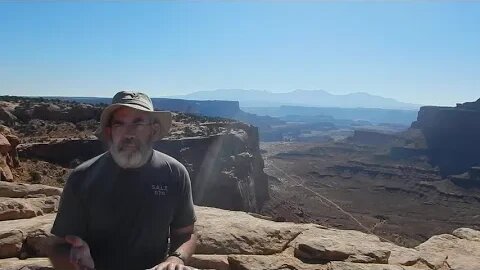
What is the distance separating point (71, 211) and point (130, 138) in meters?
Answer: 0.60

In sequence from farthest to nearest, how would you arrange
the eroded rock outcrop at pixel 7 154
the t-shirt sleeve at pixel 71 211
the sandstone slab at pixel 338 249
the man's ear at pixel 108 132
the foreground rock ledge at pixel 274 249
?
the eroded rock outcrop at pixel 7 154
the sandstone slab at pixel 338 249
the foreground rock ledge at pixel 274 249
the man's ear at pixel 108 132
the t-shirt sleeve at pixel 71 211

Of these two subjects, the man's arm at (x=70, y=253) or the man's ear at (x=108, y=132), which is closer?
the man's arm at (x=70, y=253)

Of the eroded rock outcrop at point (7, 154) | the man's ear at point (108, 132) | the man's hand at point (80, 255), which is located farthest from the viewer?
the eroded rock outcrop at point (7, 154)

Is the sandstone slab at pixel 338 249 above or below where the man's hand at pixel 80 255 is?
below

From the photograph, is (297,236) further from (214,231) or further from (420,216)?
(420,216)

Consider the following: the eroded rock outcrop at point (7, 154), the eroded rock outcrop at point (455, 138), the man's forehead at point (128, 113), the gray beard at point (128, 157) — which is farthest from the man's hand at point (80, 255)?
the eroded rock outcrop at point (455, 138)

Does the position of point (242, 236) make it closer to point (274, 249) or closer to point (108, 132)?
point (274, 249)

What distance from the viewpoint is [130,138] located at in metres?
3.04

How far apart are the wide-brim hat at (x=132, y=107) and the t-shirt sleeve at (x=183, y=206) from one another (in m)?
0.35

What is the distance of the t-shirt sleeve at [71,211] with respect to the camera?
9.76 feet

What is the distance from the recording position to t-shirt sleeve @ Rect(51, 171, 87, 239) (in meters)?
2.97

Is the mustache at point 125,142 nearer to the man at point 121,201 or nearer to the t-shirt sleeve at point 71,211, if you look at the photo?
the man at point 121,201

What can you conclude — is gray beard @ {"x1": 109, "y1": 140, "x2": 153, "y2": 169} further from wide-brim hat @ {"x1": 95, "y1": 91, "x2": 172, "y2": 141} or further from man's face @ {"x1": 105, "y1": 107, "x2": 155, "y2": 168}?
wide-brim hat @ {"x1": 95, "y1": 91, "x2": 172, "y2": 141}

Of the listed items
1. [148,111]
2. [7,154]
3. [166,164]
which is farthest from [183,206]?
[7,154]
